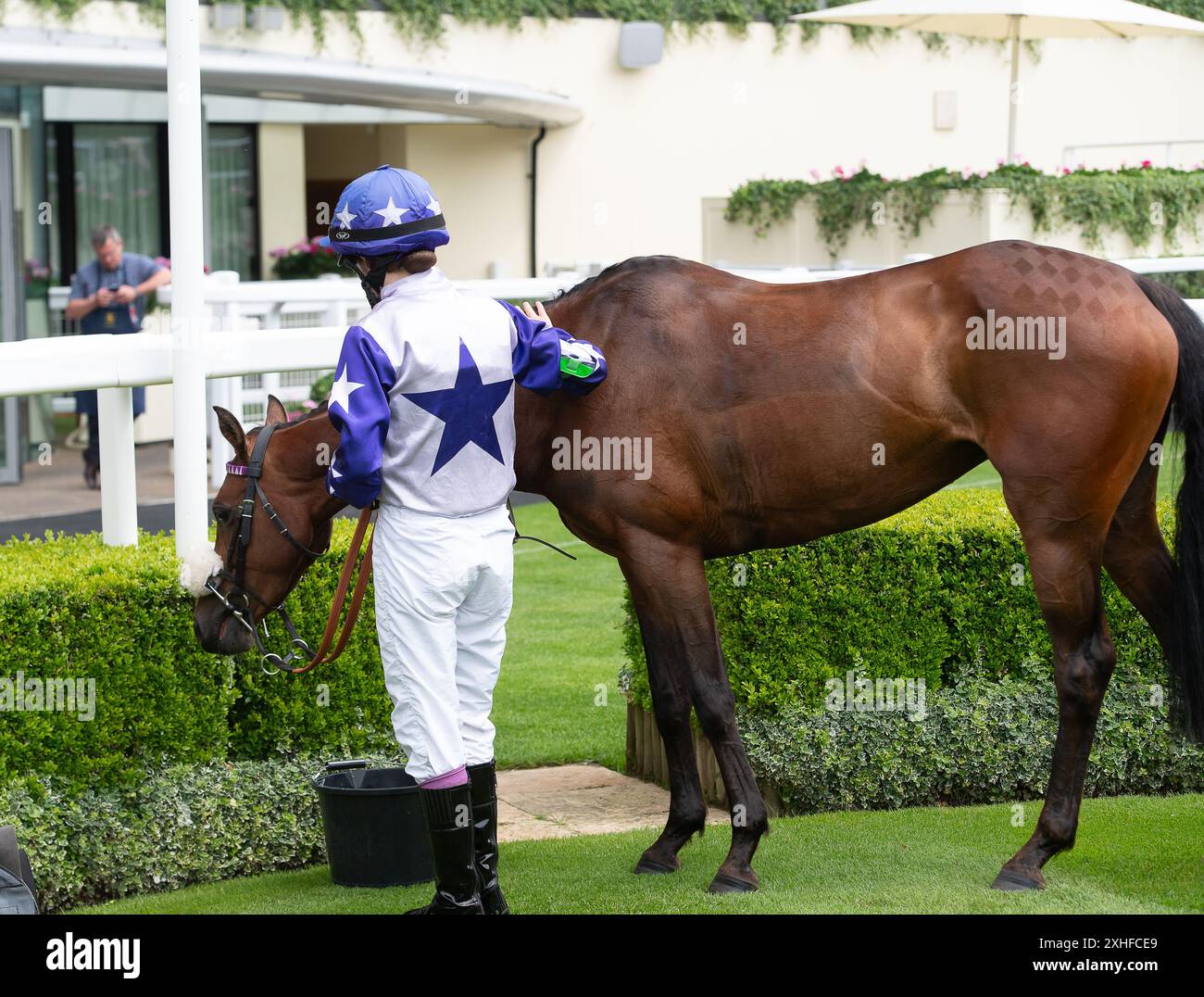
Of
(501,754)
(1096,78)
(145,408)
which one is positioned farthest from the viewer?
(1096,78)

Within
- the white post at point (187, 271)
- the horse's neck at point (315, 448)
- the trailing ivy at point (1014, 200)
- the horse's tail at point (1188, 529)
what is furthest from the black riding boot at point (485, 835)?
the trailing ivy at point (1014, 200)

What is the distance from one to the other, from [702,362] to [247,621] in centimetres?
130

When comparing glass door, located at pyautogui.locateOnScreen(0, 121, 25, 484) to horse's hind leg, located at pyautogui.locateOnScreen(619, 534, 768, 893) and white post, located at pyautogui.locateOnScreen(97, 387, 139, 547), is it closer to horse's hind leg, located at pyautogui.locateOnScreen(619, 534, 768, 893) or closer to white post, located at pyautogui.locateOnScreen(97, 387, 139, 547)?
white post, located at pyautogui.locateOnScreen(97, 387, 139, 547)

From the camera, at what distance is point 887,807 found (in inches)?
195

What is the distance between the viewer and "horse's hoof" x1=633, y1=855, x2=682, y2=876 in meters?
4.18

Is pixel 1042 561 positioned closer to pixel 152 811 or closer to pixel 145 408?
pixel 152 811

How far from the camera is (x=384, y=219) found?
3.56 metres

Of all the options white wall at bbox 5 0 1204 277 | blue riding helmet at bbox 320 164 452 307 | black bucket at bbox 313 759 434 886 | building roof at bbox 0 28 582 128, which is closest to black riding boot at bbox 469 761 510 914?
black bucket at bbox 313 759 434 886

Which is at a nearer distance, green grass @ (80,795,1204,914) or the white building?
green grass @ (80,795,1204,914)

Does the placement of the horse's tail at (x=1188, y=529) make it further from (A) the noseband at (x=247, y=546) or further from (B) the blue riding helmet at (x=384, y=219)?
(A) the noseband at (x=247, y=546)

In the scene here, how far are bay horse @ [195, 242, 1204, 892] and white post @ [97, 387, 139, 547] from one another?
0.45m

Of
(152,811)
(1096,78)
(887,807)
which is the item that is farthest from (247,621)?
(1096,78)

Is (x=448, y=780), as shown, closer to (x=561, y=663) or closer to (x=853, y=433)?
(x=853, y=433)

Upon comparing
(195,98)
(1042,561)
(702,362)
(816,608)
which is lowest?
(816,608)
